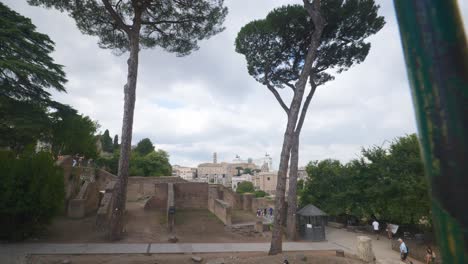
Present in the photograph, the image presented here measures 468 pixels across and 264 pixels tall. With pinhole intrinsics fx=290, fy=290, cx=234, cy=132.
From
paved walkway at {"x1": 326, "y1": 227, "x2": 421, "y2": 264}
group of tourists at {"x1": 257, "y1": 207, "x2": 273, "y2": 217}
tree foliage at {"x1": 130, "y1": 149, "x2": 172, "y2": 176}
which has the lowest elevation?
paved walkway at {"x1": 326, "y1": 227, "x2": 421, "y2": 264}

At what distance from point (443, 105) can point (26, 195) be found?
606 inches

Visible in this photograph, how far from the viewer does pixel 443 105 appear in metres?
0.77

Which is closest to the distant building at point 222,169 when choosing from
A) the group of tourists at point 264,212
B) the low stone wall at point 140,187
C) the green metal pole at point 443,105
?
the low stone wall at point 140,187

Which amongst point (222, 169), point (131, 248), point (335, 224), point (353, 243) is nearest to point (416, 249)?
point (353, 243)

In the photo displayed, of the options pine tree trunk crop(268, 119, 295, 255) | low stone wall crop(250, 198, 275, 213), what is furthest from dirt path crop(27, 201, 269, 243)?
low stone wall crop(250, 198, 275, 213)

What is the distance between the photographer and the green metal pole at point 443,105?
74 centimetres

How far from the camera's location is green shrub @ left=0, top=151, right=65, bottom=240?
12.2m

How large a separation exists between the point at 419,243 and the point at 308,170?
9.02 m

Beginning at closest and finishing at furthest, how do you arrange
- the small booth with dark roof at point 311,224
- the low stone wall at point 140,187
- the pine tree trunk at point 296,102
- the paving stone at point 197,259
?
the paving stone at point 197,259 → the pine tree trunk at point 296,102 → the small booth with dark roof at point 311,224 → the low stone wall at point 140,187

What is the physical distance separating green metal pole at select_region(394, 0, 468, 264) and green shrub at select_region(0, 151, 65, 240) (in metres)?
15.2

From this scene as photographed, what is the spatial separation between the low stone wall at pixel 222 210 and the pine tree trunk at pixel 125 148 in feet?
20.9

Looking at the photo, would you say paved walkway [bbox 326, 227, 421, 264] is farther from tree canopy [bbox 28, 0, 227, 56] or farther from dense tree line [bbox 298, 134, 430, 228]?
tree canopy [bbox 28, 0, 227, 56]

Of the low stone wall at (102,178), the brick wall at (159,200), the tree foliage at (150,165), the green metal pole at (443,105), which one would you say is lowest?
the brick wall at (159,200)

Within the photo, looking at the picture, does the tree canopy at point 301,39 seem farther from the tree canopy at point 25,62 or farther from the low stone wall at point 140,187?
the low stone wall at point 140,187
